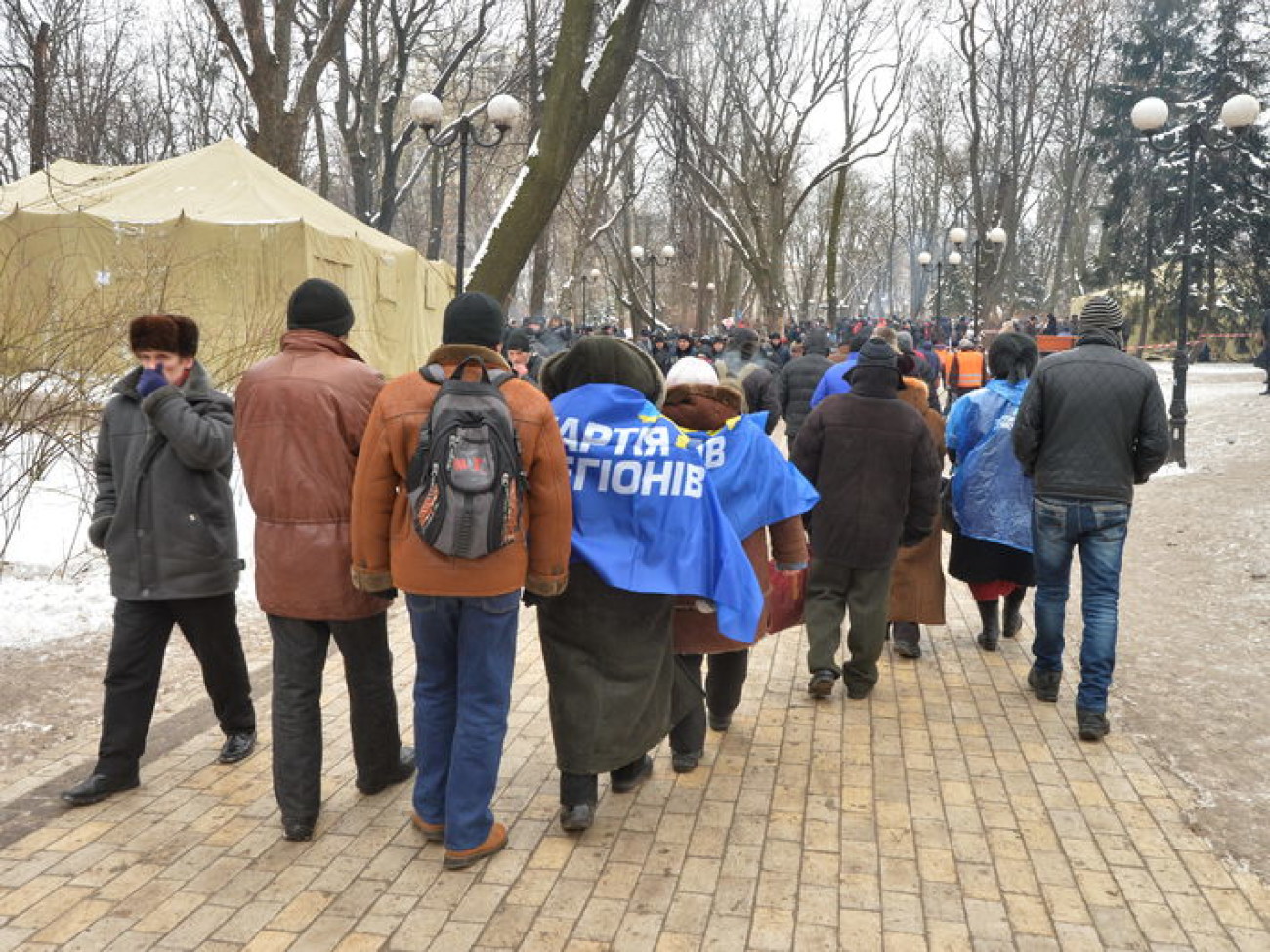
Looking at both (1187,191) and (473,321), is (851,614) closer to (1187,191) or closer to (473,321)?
(473,321)

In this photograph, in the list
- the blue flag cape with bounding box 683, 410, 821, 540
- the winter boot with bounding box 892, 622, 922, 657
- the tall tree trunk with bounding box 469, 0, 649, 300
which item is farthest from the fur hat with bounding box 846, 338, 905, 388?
the tall tree trunk with bounding box 469, 0, 649, 300

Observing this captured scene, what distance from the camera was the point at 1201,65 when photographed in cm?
3225

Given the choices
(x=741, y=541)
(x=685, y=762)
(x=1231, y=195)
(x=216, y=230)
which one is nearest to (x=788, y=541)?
(x=741, y=541)

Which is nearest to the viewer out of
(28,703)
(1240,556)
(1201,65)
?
(28,703)

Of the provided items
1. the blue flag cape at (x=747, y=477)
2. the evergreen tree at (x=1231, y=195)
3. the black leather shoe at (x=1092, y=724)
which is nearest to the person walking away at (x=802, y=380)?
the black leather shoe at (x=1092, y=724)

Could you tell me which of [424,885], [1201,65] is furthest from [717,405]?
[1201,65]

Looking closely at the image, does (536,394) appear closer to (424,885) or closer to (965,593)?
(424,885)

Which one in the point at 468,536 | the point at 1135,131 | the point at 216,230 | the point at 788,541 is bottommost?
the point at 788,541

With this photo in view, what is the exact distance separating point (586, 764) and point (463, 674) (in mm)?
611

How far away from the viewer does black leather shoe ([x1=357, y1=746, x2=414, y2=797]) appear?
161 inches

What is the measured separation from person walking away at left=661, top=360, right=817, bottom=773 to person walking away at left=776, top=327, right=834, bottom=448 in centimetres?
645

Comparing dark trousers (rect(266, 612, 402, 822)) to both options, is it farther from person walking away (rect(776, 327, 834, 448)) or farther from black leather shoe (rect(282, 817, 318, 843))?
person walking away (rect(776, 327, 834, 448))

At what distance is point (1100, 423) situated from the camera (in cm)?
476

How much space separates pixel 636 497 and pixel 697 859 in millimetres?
1299
